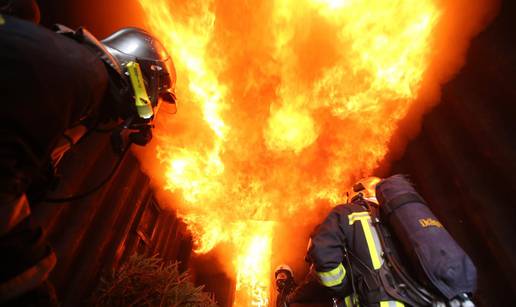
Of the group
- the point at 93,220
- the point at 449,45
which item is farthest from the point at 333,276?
the point at 449,45

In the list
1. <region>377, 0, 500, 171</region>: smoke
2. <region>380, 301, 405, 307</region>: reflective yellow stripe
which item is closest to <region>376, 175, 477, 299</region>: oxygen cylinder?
<region>380, 301, 405, 307</region>: reflective yellow stripe

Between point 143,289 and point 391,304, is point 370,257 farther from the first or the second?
point 143,289

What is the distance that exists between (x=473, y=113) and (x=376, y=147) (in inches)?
69.7

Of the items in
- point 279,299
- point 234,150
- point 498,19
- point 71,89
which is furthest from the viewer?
point 234,150

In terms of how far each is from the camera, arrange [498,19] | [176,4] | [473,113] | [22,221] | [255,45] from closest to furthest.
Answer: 1. [22,221]
2. [498,19]
3. [473,113]
4. [176,4]
5. [255,45]

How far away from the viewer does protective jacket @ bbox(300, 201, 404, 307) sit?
8.30 feet

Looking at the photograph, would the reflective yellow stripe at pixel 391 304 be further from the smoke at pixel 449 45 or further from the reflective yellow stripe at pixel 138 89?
the smoke at pixel 449 45

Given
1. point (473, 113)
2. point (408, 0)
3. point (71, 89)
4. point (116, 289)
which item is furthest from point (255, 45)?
point (116, 289)

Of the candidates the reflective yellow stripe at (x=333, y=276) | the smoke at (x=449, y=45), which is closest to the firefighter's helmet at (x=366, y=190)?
the reflective yellow stripe at (x=333, y=276)

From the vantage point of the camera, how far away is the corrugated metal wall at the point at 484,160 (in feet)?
8.84

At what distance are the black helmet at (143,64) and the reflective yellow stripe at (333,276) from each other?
216cm

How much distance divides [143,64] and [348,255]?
8.73 ft

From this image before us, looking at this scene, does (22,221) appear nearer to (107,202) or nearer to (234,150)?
(107,202)

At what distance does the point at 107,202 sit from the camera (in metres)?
3.04
